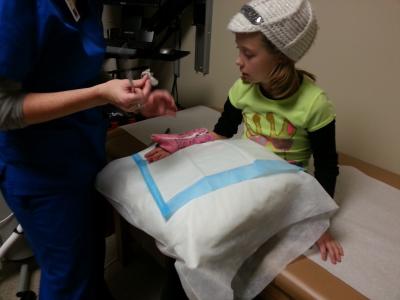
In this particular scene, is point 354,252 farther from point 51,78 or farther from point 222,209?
point 51,78

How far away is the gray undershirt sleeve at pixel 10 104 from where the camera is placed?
1.94ft

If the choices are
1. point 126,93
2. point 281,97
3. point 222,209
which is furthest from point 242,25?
point 222,209

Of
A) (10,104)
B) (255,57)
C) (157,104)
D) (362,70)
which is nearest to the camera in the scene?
(10,104)

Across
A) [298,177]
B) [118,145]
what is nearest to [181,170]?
[298,177]

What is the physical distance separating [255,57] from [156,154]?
14.1 inches

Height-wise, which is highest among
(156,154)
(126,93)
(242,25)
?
(242,25)

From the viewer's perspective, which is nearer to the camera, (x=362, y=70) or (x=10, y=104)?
(x=10, y=104)

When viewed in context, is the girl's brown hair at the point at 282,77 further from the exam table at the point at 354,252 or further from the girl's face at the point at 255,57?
the exam table at the point at 354,252

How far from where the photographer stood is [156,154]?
2.83 ft

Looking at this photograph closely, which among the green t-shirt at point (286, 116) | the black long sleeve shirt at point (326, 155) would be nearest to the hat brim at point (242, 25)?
the green t-shirt at point (286, 116)

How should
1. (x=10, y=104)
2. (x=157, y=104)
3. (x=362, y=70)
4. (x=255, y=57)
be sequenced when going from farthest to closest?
(x=362, y=70) < (x=255, y=57) < (x=157, y=104) < (x=10, y=104)

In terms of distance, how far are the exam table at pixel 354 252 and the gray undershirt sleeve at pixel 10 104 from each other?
58 centimetres

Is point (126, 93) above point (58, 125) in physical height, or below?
above

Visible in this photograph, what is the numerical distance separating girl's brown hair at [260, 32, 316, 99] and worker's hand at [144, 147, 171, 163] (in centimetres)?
34
